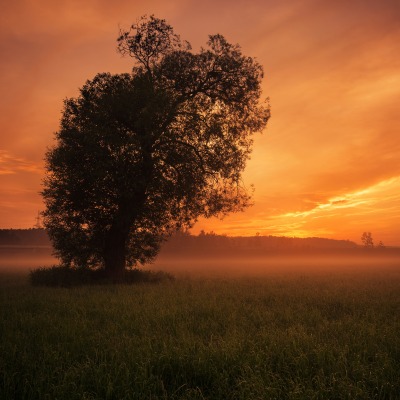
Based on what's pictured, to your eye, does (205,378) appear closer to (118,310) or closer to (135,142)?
(118,310)

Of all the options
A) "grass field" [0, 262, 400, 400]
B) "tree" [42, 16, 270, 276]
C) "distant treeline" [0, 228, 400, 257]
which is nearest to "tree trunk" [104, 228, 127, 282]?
"tree" [42, 16, 270, 276]

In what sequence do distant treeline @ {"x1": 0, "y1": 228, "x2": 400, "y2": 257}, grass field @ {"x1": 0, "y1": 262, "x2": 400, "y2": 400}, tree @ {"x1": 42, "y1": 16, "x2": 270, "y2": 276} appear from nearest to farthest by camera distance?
grass field @ {"x1": 0, "y1": 262, "x2": 400, "y2": 400}, tree @ {"x1": 42, "y1": 16, "x2": 270, "y2": 276}, distant treeline @ {"x1": 0, "y1": 228, "x2": 400, "y2": 257}

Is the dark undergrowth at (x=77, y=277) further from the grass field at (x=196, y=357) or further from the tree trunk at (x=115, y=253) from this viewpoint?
the grass field at (x=196, y=357)

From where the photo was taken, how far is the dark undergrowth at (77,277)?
63.8 feet

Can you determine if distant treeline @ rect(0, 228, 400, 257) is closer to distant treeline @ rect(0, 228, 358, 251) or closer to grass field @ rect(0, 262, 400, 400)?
distant treeline @ rect(0, 228, 358, 251)

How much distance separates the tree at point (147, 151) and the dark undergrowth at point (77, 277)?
2.24ft

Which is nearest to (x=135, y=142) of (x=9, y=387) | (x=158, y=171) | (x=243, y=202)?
(x=158, y=171)

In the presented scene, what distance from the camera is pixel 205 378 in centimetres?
508

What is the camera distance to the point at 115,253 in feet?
67.7

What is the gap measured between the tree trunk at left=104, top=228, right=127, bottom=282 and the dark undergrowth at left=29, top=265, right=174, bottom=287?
363 millimetres

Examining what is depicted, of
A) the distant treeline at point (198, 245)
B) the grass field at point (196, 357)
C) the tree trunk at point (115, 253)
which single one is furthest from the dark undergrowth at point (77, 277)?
the distant treeline at point (198, 245)

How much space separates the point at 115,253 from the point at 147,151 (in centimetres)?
729

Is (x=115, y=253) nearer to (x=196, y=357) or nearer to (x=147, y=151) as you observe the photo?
(x=147, y=151)

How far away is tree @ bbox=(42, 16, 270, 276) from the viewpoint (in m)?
18.7
